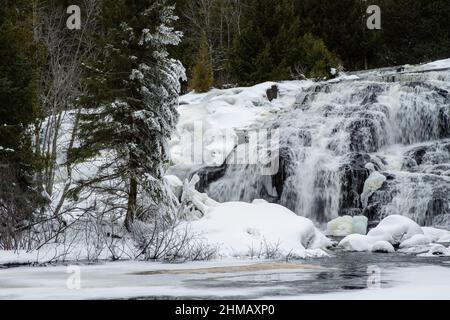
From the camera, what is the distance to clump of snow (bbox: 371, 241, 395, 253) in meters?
A: 15.5

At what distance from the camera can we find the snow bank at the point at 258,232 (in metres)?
14.3

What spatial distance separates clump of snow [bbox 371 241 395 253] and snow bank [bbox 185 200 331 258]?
3.62 ft

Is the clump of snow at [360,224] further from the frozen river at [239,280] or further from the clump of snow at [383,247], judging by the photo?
the frozen river at [239,280]

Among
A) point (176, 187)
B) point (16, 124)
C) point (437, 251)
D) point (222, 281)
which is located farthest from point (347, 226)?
point (222, 281)

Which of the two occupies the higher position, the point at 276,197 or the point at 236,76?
the point at 236,76

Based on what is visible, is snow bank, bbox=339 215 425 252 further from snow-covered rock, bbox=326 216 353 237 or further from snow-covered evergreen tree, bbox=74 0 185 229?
snow-covered evergreen tree, bbox=74 0 185 229

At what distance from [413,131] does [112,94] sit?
1209 centimetres

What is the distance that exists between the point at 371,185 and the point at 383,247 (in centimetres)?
548

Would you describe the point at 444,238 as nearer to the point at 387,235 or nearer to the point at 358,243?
the point at 387,235

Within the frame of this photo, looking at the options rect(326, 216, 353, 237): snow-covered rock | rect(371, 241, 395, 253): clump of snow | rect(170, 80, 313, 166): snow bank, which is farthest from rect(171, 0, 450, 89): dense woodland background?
rect(371, 241, 395, 253): clump of snow

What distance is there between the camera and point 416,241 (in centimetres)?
1592

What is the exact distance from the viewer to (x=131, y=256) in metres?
13.9
